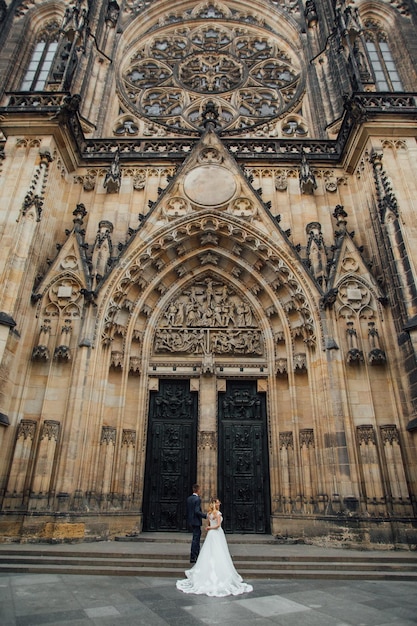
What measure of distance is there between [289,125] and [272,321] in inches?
337

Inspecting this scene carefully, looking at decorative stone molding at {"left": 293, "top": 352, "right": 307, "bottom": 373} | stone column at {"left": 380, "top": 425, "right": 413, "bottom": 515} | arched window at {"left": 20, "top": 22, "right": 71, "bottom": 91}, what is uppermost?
arched window at {"left": 20, "top": 22, "right": 71, "bottom": 91}

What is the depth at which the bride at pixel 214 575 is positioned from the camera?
5.20 meters

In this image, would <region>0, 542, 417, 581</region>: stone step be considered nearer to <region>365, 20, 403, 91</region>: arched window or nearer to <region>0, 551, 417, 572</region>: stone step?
<region>0, 551, 417, 572</region>: stone step

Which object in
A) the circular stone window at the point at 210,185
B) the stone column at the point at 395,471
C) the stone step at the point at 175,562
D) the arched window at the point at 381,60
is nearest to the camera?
the stone step at the point at 175,562

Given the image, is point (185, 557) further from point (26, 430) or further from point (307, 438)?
point (26, 430)

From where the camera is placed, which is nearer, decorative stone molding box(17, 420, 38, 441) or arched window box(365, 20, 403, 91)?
decorative stone molding box(17, 420, 38, 441)

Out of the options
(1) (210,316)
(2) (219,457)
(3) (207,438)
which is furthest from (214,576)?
(1) (210,316)

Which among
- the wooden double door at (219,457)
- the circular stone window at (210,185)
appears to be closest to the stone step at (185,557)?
the wooden double door at (219,457)

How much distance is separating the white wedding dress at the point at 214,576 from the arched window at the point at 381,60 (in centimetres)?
1558

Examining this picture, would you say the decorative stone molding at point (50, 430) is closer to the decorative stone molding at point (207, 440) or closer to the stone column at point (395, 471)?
the decorative stone molding at point (207, 440)

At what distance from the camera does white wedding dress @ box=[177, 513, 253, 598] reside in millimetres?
5198

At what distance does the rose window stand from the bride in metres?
13.6

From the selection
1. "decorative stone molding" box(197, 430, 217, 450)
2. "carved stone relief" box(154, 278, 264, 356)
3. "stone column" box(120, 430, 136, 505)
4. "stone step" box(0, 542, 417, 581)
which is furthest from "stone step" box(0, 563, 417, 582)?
"carved stone relief" box(154, 278, 264, 356)

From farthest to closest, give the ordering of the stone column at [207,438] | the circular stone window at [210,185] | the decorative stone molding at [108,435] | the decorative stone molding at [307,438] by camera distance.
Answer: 1. the circular stone window at [210,185]
2. the stone column at [207,438]
3. the decorative stone molding at [307,438]
4. the decorative stone molding at [108,435]
